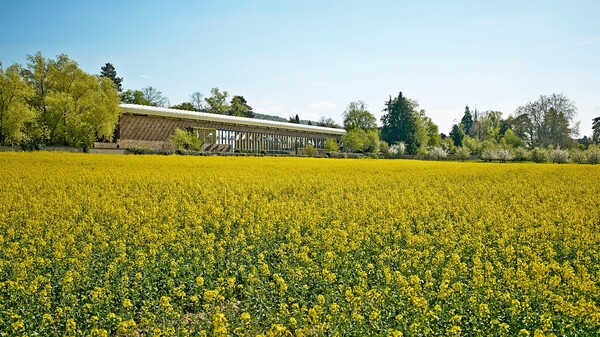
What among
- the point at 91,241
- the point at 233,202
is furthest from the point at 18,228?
the point at 233,202

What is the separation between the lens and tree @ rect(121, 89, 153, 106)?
333 feet

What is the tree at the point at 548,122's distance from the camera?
286ft

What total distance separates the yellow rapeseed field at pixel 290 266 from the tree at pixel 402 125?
78.1 meters

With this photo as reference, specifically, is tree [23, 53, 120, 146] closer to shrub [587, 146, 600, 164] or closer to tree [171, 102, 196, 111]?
tree [171, 102, 196, 111]

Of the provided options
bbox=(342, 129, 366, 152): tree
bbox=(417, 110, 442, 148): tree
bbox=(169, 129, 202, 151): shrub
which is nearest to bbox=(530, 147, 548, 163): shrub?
bbox=(342, 129, 366, 152): tree

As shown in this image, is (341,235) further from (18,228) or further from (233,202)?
(18,228)

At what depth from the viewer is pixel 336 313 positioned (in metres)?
7.15

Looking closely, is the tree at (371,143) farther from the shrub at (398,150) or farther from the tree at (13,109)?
the tree at (13,109)

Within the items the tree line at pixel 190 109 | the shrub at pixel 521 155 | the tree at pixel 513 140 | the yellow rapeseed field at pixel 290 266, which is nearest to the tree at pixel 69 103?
the tree line at pixel 190 109

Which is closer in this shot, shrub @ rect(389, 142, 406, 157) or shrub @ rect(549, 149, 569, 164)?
shrub @ rect(549, 149, 569, 164)

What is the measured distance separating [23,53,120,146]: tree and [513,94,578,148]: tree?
238 ft

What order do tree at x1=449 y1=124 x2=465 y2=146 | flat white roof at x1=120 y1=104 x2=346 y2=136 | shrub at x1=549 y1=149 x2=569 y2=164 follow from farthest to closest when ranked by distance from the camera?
tree at x1=449 y1=124 x2=465 y2=146, flat white roof at x1=120 y1=104 x2=346 y2=136, shrub at x1=549 y1=149 x2=569 y2=164

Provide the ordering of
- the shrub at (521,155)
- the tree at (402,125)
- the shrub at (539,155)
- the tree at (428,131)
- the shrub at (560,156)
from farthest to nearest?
the tree at (428,131)
the tree at (402,125)
the shrub at (521,155)
the shrub at (539,155)
the shrub at (560,156)

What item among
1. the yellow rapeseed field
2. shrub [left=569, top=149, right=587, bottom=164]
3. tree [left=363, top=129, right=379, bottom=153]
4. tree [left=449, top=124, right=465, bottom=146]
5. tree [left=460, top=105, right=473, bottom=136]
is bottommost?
the yellow rapeseed field
